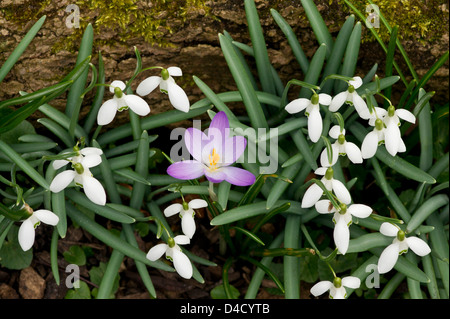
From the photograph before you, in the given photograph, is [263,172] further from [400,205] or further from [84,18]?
[84,18]

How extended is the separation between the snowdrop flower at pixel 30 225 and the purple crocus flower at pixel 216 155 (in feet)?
1.37

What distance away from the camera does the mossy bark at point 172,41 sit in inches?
70.4

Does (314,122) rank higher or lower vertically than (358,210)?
higher

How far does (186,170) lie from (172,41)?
0.58 meters

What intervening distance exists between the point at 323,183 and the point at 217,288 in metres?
0.79

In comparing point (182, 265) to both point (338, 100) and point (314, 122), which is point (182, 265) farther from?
point (338, 100)

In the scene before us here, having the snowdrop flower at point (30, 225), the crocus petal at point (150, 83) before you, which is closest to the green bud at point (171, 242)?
the snowdrop flower at point (30, 225)

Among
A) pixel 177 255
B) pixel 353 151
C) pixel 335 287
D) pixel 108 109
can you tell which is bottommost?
pixel 335 287

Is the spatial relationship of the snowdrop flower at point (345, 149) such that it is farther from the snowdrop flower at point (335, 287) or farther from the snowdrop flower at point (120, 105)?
the snowdrop flower at point (120, 105)

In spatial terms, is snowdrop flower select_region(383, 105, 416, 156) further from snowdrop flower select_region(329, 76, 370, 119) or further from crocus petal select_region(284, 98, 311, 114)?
crocus petal select_region(284, 98, 311, 114)

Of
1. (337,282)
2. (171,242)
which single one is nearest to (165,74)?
(171,242)

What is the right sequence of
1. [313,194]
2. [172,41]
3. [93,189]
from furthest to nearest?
1. [172,41]
2. [313,194]
3. [93,189]

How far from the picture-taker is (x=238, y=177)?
157cm

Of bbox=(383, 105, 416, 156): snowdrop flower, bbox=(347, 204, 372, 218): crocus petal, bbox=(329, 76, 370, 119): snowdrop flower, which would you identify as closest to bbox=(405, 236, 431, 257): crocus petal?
bbox=(347, 204, 372, 218): crocus petal
